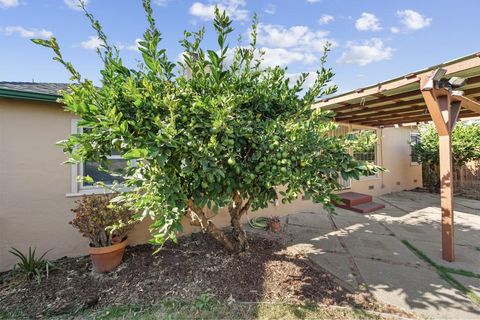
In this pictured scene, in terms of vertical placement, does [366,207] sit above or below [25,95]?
below

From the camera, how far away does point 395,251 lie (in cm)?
416

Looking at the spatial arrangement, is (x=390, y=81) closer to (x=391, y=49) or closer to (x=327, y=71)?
(x=327, y=71)

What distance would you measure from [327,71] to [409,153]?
34.7ft

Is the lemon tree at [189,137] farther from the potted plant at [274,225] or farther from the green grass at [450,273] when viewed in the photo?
the potted plant at [274,225]

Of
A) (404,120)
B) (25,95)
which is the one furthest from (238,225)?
(404,120)

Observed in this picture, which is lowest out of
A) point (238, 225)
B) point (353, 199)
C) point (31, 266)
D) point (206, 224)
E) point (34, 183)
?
point (31, 266)

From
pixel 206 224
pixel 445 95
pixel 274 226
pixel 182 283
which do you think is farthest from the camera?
pixel 274 226

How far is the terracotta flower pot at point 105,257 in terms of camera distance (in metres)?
3.44

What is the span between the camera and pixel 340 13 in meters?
6.18

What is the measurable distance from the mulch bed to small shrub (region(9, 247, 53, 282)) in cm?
13

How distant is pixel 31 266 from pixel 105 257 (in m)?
1.21

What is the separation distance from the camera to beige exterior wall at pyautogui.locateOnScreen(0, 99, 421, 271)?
12.0 feet

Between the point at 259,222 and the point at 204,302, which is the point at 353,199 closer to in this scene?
the point at 259,222

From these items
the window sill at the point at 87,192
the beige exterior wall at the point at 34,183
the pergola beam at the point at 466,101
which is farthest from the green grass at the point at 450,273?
the beige exterior wall at the point at 34,183
